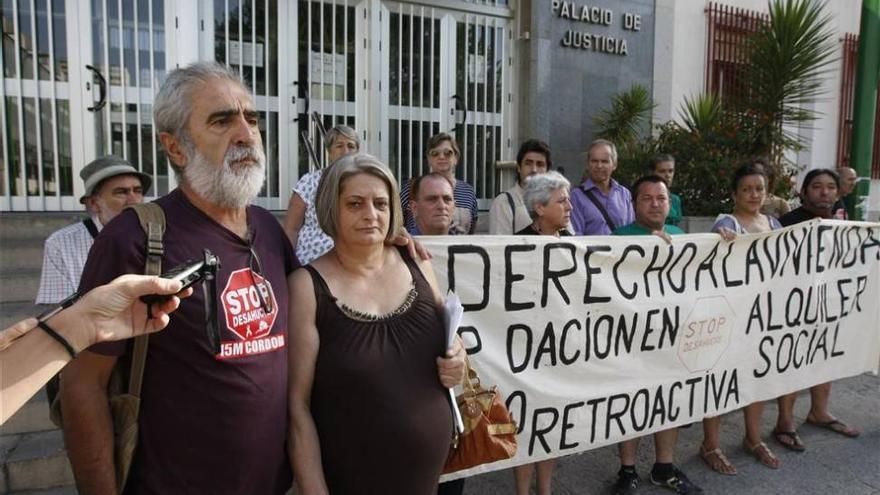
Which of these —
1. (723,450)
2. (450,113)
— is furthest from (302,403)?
(450,113)

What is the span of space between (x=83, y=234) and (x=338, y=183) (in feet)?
6.16

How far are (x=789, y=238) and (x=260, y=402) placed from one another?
3569 mm

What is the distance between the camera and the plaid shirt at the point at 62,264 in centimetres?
310

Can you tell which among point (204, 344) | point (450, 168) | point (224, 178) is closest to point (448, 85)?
point (450, 168)

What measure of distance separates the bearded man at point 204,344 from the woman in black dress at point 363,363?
0.09m

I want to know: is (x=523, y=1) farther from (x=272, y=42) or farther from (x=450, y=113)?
(x=272, y=42)

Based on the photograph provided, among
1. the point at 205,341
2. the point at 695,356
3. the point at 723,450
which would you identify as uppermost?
the point at 205,341

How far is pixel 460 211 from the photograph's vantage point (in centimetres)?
412

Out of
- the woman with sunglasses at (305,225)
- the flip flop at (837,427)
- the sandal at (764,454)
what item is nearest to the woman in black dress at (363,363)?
the woman with sunglasses at (305,225)

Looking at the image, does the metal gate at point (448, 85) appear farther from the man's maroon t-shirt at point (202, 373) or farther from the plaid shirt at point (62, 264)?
the man's maroon t-shirt at point (202, 373)

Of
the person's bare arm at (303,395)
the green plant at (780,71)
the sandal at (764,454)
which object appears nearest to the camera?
the person's bare arm at (303,395)

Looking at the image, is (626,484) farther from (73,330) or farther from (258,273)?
(73,330)

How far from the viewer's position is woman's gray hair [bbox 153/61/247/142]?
1764 mm

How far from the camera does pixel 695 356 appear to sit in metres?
3.51
